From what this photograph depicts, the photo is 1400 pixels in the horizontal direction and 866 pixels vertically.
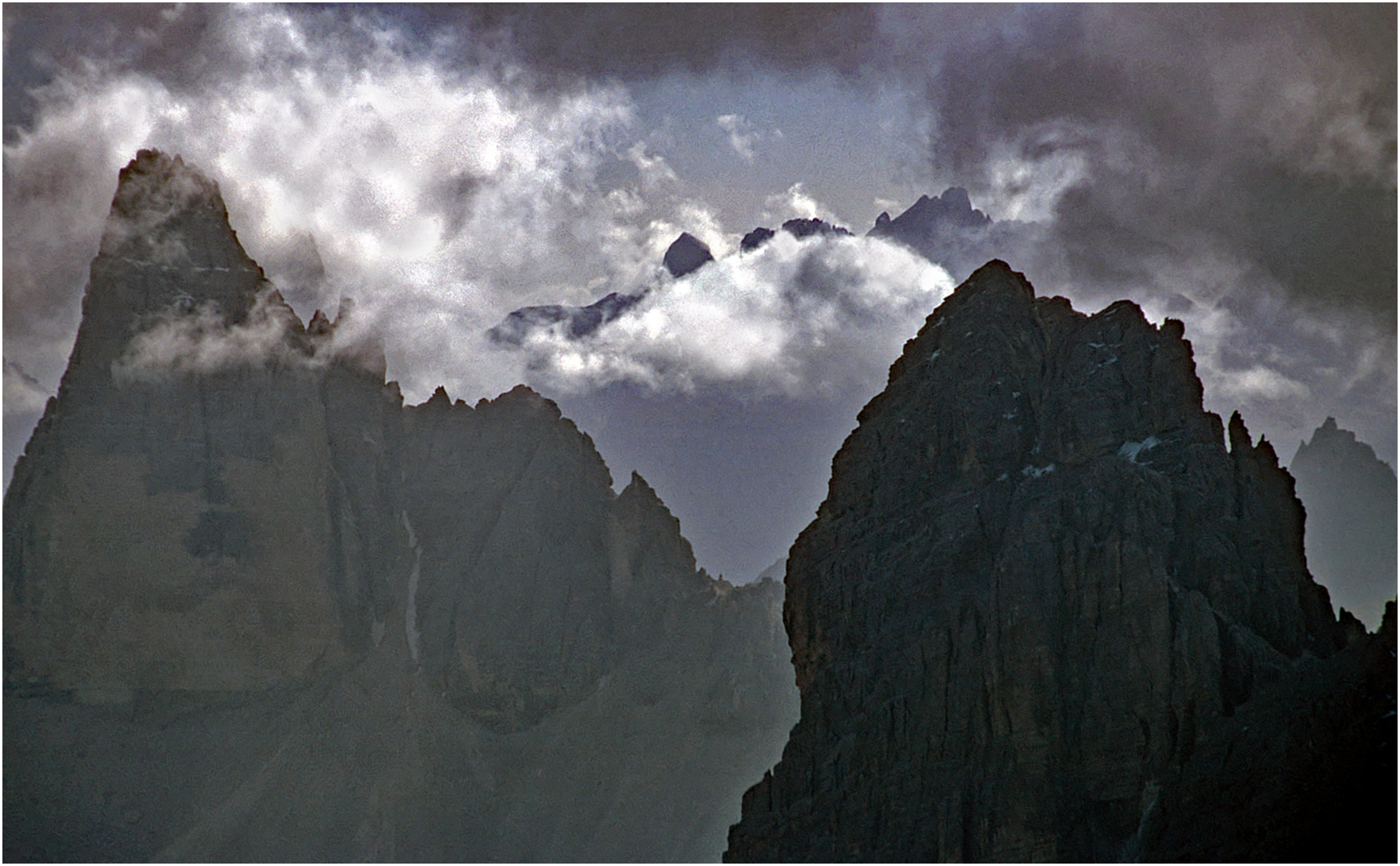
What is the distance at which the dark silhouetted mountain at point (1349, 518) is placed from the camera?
174250 millimetres

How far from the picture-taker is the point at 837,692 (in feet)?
388

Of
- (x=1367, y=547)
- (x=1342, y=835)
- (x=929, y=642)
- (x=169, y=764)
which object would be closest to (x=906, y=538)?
(x=929, y=642)

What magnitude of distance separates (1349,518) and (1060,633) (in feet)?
313

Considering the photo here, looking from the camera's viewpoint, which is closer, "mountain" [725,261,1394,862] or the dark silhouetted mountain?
"mountain" [725,261,1394,862]

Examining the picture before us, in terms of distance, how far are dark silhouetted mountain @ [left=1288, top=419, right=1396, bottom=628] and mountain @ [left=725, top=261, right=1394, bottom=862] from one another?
62.8 m

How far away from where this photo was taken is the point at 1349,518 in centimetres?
19125

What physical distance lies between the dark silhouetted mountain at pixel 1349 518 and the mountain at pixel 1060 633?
62.8 meters

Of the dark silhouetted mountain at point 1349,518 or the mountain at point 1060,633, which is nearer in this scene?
the mountain at point 1060,633

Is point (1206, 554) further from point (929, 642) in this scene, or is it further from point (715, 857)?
point (715, 857)

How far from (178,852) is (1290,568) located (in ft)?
429

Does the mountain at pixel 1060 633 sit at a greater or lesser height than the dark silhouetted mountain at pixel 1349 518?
lesser

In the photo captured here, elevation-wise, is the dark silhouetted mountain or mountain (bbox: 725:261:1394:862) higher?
the dark silhouetted mountain

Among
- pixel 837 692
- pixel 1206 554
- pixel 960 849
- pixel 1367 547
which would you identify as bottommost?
pixel 960 849

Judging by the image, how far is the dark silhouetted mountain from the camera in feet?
572
